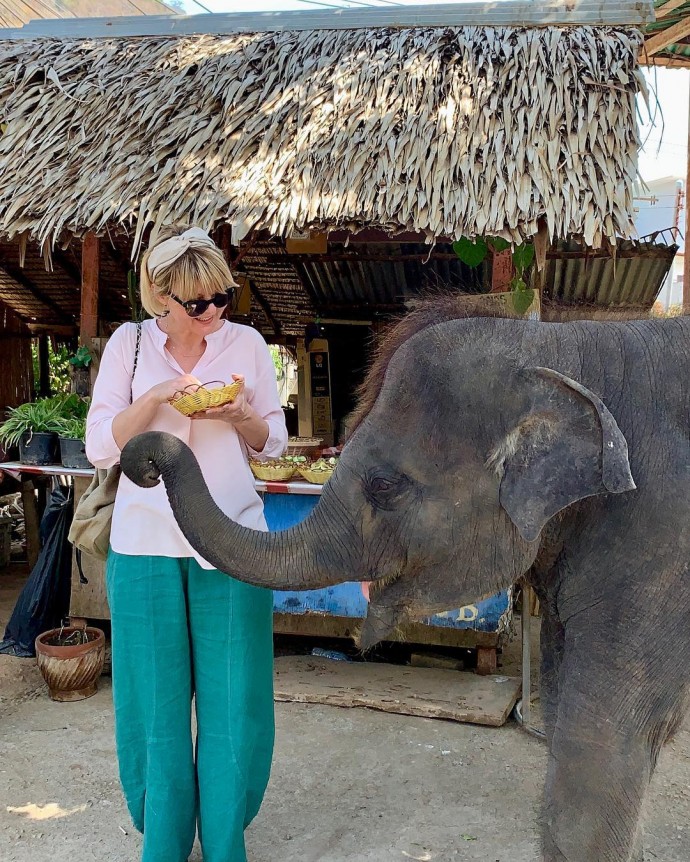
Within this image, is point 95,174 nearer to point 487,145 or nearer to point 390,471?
point 487,145

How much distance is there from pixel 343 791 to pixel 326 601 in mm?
1446

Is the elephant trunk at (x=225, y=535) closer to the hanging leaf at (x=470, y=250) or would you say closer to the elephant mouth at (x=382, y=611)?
the elephant mouth at (x=382, y=611)

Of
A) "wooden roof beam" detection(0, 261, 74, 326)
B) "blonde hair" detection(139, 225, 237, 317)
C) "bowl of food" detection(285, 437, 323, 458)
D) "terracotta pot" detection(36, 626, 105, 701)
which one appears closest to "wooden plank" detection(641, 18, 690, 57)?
"bowl of food" detection(285, 437, 323, 458)

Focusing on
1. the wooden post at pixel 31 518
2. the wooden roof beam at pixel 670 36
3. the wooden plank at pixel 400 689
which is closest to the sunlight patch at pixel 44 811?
the wooden plank at pixel 400 689

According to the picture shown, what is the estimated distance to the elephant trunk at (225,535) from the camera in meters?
1.99

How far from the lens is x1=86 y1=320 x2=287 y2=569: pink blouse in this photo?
2.60m

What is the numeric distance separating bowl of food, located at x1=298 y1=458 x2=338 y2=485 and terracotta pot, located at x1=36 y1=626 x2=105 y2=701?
5.02 ft

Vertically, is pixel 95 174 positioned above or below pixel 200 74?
below

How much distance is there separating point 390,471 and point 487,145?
3526mm

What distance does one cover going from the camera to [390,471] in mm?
→ 2035

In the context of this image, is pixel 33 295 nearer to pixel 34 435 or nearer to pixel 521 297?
pixel 34 435

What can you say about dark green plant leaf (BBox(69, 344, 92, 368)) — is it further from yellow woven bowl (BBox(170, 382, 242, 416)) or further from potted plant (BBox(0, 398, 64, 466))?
yellow woven bowl (BBox(170, 382, 242, 416))

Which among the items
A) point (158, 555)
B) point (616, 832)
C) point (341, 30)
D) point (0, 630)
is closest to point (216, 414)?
point (158, 555)

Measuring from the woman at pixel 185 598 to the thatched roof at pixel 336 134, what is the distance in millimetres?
2245
